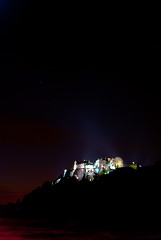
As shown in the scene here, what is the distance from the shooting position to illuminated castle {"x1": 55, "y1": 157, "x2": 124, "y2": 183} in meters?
68.3

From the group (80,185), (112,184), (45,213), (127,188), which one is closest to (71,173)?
(80,185)

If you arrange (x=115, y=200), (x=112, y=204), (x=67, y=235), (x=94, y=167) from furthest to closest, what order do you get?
(x=94, y=167), (x=112, y=204), (x=115, y=200), (x=67, y=235)

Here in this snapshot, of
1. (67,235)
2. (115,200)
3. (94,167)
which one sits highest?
(94,167)

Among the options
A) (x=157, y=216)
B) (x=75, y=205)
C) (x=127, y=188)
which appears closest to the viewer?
(x=157, y=216)

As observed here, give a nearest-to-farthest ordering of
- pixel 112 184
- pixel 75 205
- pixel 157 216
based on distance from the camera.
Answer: pixel 157 216 → pixel 112 184 → pixel 75 205

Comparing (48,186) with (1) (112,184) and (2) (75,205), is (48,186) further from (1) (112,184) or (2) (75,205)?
(1) (112,184)

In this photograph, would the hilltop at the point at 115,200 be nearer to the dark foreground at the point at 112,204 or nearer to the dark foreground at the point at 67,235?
the dark foreground at the point at 112,204

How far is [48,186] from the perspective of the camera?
289 ft

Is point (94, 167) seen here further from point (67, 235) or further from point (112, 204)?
point (67, 235)

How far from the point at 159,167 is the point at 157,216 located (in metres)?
11.5

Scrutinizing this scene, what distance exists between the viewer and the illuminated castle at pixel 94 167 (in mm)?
68312

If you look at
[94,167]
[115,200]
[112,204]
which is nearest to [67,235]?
[115,200]

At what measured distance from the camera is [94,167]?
235ft

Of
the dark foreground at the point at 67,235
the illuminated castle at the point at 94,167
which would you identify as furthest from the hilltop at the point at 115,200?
the dark foreground at the point at 67,235
